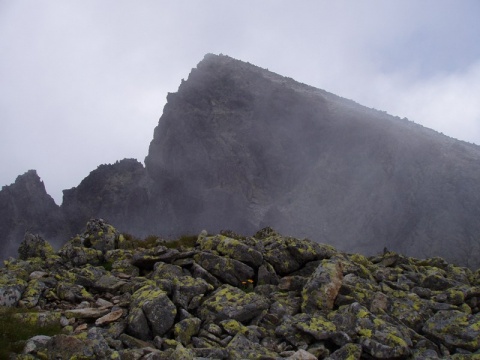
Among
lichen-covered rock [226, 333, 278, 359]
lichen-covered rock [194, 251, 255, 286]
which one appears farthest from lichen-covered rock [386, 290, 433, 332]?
lichen-covered rock [194, 251, 255, 286]

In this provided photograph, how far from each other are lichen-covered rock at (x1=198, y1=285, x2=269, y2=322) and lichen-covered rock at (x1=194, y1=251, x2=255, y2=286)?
6.37 ft

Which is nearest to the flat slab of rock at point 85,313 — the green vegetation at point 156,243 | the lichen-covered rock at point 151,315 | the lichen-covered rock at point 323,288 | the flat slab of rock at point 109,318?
the flat slab of rock at point 109,318

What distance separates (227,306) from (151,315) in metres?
2.55

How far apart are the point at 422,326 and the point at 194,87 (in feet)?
407

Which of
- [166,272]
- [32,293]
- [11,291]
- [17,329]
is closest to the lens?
[17,329]

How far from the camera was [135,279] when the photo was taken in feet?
50.3

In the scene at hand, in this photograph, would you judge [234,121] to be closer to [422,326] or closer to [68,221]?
[68,221]

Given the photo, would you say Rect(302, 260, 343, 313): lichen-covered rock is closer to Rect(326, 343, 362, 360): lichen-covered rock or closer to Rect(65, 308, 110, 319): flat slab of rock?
Rect(326, 343, 362, 360): lichen-covered rock

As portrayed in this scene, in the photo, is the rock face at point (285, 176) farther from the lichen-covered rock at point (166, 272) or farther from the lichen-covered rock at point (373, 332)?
the lichen-covered rock at point (166, 272)

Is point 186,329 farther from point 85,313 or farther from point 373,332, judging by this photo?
point 373,332

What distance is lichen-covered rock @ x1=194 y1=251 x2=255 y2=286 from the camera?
53.4 ft

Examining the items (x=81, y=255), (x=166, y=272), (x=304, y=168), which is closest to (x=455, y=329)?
(x=166, y=272)

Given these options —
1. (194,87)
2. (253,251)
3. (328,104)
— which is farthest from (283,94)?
(253,251)

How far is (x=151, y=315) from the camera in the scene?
12117 millimetres
